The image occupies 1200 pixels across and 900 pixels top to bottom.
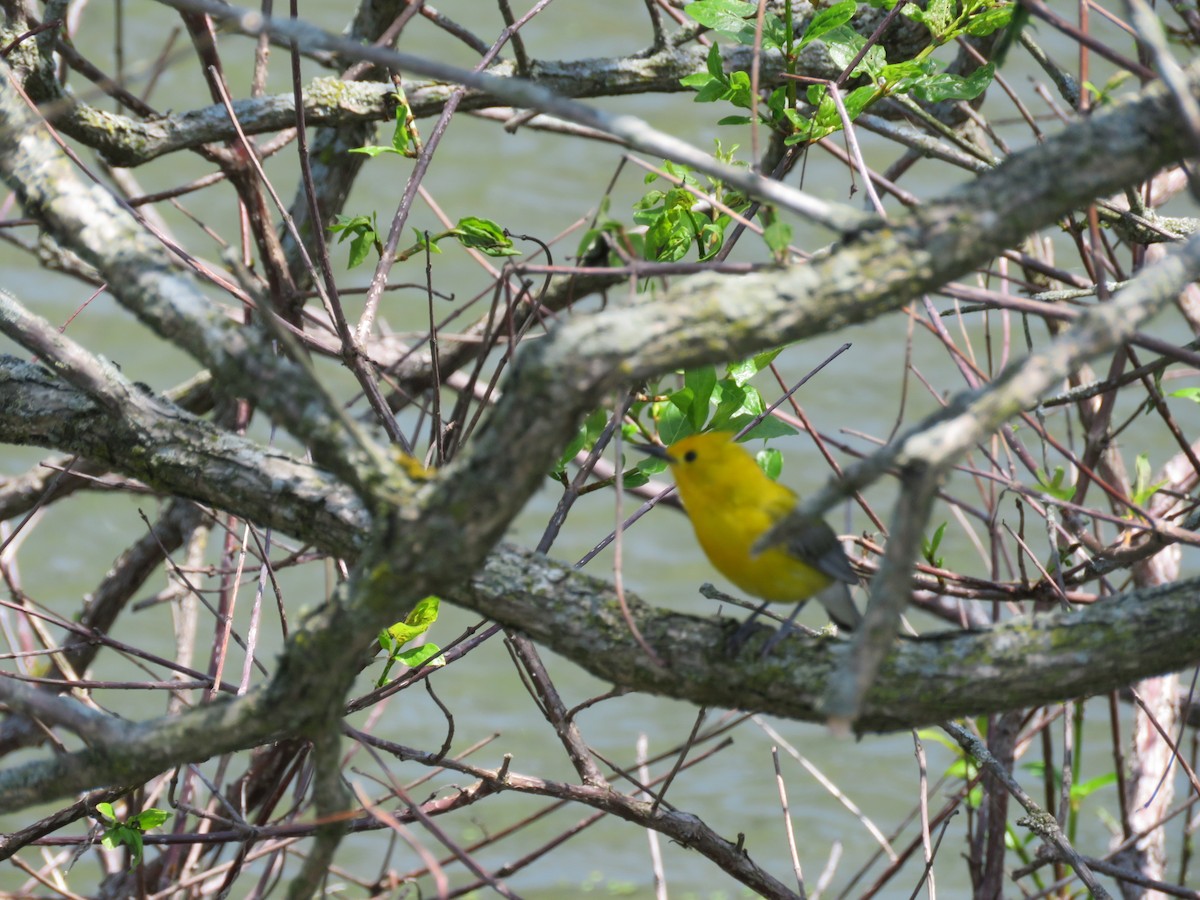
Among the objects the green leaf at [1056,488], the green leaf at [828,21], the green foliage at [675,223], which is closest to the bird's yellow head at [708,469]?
the green foliage at [675,223]

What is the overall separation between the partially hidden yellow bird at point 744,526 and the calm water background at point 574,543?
9.31ft

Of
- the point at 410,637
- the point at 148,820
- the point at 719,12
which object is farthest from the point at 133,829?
the point at 719,12

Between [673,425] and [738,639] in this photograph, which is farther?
[673,425]

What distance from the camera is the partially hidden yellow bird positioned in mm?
1968

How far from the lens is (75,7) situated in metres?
4.07

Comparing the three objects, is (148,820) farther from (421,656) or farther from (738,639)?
(738,639)

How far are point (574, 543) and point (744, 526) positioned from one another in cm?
457

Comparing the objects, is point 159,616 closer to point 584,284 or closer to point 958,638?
point 584,284

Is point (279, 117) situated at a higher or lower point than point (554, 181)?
lower

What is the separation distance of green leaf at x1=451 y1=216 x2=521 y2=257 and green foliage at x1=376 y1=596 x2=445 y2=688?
710 millimetres

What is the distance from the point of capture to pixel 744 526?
1951 mm

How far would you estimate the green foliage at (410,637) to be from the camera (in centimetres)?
230

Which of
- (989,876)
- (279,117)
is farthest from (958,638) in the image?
(279,117)

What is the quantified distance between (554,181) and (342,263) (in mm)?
1454
